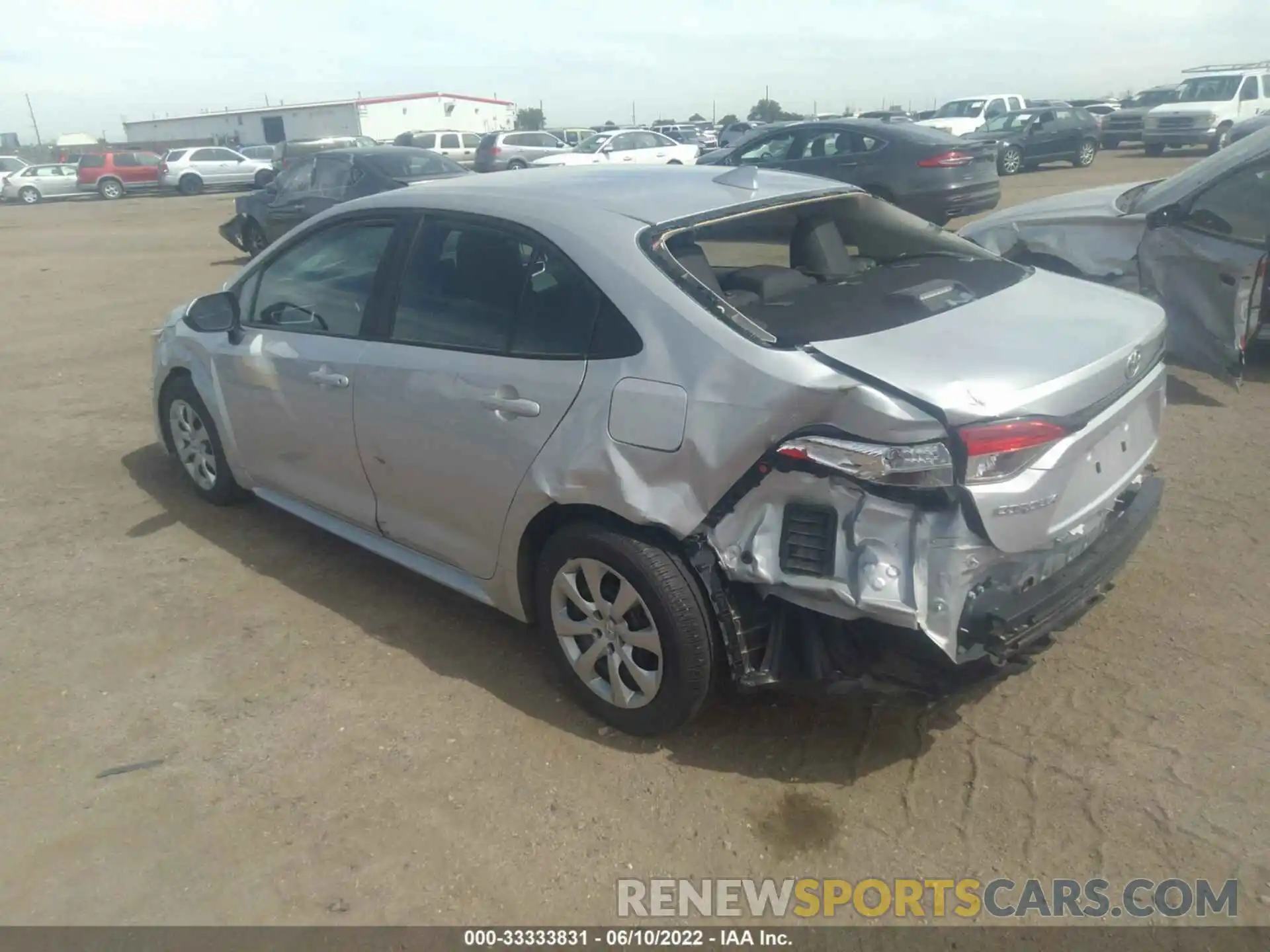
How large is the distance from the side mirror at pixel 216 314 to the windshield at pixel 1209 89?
92.0 feet

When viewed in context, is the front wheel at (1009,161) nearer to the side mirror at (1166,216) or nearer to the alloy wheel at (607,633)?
the side mirror at (1166,216)

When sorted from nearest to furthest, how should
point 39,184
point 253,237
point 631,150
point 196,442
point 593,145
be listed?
1. point 196,442
2. point 253,237
3. point 631,150
4. point 593,145
5. point 39,184

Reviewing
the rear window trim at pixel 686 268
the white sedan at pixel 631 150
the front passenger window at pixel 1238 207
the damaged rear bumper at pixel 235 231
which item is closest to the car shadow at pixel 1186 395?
the front passenger window at pixel 1238 207

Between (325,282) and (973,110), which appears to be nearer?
(325,282)

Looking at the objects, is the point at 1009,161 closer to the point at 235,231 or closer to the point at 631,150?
the point at 631,150

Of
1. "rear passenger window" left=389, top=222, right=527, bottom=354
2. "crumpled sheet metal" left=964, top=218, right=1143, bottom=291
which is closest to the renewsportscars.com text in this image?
"rear passenger window" left=389, top=222, right=527, bottom=354

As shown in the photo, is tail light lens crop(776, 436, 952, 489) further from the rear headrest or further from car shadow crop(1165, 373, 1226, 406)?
car shadow crop(1165, 373, 1226, 406)

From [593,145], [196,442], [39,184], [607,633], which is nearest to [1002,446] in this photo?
[607,633]

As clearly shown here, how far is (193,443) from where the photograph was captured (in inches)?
200

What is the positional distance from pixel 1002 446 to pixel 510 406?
1.51 metres

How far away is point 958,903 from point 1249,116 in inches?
1114

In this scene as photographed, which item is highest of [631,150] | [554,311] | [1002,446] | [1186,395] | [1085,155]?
[554,311]

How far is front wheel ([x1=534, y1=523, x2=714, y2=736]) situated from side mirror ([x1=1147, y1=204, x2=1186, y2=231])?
4.97 m
